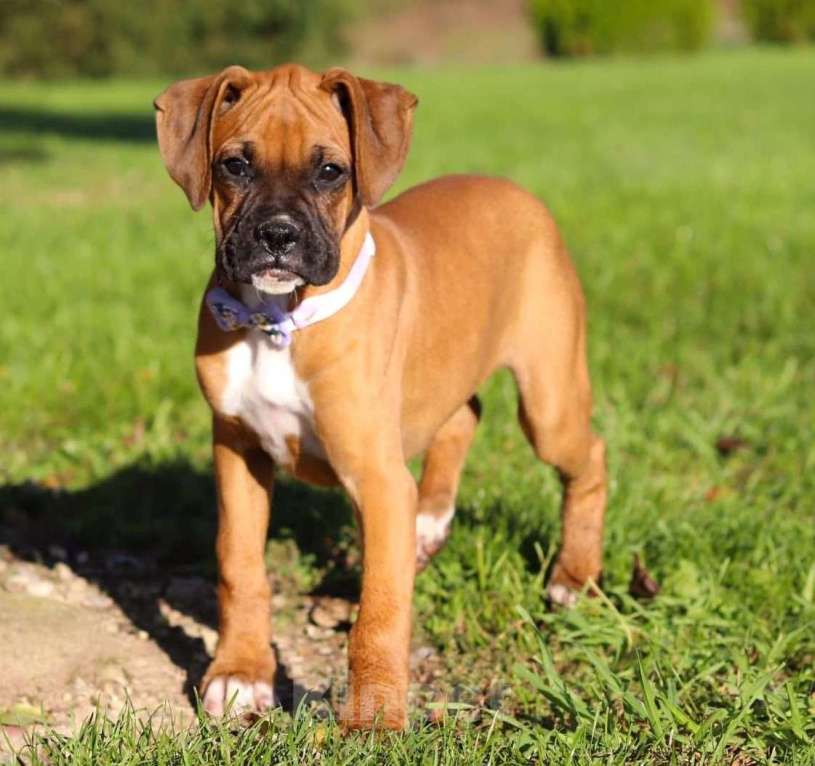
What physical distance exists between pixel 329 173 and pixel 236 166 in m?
0.24

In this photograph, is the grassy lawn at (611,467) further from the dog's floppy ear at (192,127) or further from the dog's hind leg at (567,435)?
the dog's floppy ear at (192,127)

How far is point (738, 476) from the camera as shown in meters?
5.83

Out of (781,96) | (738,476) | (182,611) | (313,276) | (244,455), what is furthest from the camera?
(781,96)

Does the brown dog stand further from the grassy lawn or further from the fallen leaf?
the fallen leaf

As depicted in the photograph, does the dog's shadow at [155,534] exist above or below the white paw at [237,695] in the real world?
below

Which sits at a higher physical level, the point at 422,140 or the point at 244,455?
the point at 244,455

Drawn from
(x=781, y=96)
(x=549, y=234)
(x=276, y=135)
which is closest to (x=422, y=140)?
(x=781, y=96)

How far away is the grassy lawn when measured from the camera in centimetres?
331

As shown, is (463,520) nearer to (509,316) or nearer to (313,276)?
(509,316)

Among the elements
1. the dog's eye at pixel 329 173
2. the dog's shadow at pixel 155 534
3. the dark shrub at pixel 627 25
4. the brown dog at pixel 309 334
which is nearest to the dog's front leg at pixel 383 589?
the brown dog at pixel 309 334

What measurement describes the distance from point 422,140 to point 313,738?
14.8 m

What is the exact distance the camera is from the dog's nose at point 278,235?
11.1 ft

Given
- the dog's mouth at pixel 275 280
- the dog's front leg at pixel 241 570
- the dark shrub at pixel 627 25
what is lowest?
the dark shrub at pixel 627 25

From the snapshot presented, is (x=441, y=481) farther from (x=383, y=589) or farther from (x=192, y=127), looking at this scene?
(x=192, y=127)
